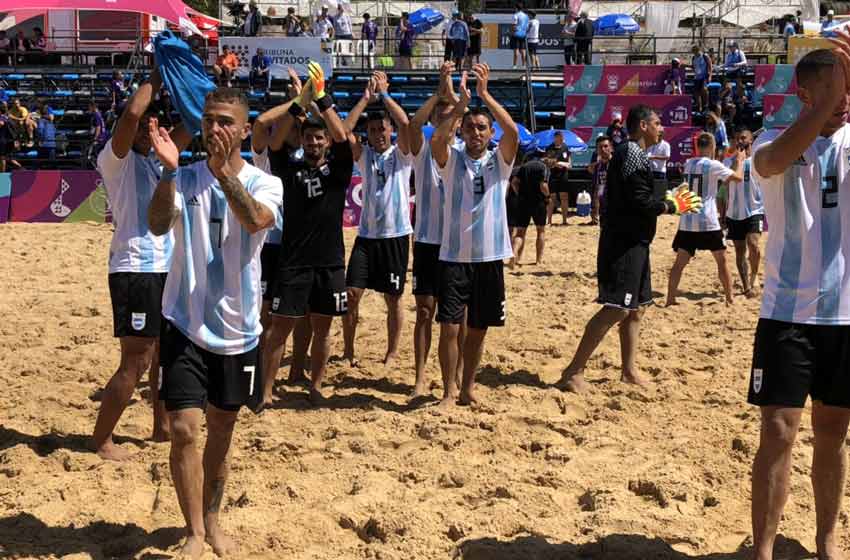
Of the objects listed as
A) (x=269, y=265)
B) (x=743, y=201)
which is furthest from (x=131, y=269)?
(x=743, y=201)

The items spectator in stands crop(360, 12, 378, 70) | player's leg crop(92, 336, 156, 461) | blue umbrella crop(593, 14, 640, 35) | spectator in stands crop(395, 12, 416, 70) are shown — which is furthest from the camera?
blue umbrella crop(593, 14, 640, 35)

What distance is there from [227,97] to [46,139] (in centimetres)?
1928

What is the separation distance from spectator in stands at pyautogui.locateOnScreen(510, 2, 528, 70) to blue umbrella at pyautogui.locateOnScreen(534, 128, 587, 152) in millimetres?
4690

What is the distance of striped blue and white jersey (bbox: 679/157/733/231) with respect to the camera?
1084 centimetres

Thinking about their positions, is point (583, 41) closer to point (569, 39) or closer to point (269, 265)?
point (569, 39)

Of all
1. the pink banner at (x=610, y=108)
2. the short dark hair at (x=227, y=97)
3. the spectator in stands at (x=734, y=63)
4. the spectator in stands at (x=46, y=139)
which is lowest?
the spectator in stands at (x=46, y=139)

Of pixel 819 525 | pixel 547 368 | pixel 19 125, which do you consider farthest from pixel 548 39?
pixel 819 525

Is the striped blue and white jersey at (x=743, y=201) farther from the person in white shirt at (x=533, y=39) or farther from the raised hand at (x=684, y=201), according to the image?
the person in white shirt at (x=533, y=39)

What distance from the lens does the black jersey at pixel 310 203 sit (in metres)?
6.95


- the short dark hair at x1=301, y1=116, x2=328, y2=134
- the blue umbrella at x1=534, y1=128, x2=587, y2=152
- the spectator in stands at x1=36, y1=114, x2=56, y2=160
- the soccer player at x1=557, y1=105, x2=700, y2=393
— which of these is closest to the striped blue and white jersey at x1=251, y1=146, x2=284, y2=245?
the short dark hair at x1=301, y1=116, x2=328, y2=134

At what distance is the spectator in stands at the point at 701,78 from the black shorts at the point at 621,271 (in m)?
17.4

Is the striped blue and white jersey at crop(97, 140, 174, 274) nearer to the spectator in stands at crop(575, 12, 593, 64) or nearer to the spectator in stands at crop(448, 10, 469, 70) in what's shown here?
the spectator in stands at crop(448, 10, 469, 70)

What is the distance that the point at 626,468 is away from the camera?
19.0 ft

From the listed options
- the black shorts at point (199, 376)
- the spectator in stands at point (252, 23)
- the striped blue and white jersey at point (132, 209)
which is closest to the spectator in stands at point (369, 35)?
the spectator in stands at point (252, 23)
